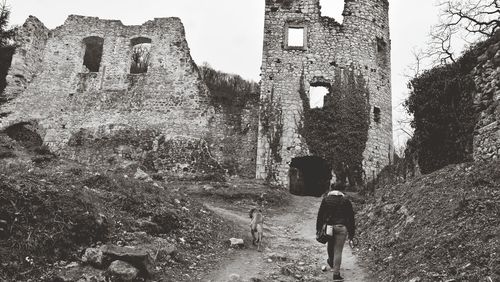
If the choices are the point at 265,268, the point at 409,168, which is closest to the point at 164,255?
the point at 265,268

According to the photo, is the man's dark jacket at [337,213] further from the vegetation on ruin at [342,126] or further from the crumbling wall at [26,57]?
the crumbling wall at [26,57]

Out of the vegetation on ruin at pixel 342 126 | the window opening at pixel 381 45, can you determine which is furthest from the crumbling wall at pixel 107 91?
the window opening at pixel 381 45

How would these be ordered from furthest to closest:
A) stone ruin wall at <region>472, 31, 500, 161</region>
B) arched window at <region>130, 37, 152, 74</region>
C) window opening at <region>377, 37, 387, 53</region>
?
arched window at <region>130, 37, 152, 74</region>
window opening at <region>377, 37, 387, 53</region>
stone ruin wall at <region>472, 31, 500, 161</region>

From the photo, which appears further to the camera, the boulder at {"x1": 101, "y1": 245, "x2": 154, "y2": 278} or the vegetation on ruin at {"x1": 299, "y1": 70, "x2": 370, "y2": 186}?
the vegetation on ruin at {"x1": 299, "y1": 70, "x2": 370, "y2": 186}

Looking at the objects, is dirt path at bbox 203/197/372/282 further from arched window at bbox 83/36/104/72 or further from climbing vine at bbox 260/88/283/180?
arched window at bbox 83/36/104/72

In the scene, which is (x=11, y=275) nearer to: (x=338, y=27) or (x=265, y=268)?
(x=265, y=268)

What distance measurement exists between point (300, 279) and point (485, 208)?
3.03 meters

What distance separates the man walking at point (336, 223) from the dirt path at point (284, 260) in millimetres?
464

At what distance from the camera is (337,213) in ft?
24.8

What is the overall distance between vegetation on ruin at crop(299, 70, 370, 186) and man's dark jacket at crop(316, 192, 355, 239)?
36.1 feet

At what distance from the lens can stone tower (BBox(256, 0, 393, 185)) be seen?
63.5 feet

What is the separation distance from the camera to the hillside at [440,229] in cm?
630

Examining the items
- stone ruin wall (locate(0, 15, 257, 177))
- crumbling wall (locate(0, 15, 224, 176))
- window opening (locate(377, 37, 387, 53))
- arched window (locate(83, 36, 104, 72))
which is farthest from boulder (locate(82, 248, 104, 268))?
arched window (locate(83, 36, 104, 72))

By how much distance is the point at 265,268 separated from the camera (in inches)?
330
